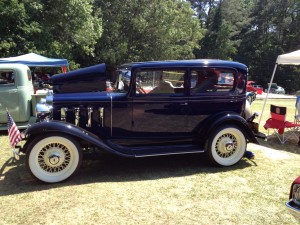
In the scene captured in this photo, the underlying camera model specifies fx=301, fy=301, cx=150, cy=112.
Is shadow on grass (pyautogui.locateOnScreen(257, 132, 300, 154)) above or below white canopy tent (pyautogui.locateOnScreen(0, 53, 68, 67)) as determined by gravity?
below

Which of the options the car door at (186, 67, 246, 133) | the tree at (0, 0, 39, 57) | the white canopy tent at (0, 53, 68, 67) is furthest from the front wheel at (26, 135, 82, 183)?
the tree at (0, 0, 39, 57)

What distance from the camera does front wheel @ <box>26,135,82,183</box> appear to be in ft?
14.4

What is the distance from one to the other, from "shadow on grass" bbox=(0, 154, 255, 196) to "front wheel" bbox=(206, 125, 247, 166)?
0.50 feet

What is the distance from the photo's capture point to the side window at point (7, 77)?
7402 mm

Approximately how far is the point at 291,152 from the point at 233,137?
1933 mm

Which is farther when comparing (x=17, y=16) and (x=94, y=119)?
(x=17, y=16)

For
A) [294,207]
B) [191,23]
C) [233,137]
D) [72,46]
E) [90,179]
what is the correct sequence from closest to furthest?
[294,207], [90,179], [233,137], [72,46], [191,23]

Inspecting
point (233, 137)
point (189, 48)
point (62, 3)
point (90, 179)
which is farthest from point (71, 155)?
point (189, 48)

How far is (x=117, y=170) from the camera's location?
5.14 meters

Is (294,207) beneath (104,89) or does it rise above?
beneath

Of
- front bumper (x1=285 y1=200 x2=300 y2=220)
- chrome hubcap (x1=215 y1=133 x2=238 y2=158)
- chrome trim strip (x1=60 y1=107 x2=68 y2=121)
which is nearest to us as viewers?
front bumper (x1=285 y1=200 x2=300 y2=220)

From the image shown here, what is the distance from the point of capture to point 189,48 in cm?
3278

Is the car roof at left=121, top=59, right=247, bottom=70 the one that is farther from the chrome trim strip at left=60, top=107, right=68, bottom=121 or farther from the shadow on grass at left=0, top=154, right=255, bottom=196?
the shadow on grass at left=0, top=154, right=255, bottom=196

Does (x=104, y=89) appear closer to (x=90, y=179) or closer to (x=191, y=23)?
(x=90, y=179)
